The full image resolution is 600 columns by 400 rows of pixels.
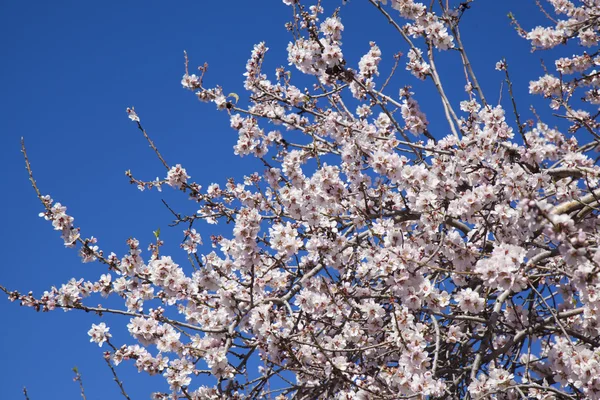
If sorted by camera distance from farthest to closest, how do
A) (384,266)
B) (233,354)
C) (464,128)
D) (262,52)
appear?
1. (262,52)
2. (464,128)
3. (233,354)
4. (384,266)

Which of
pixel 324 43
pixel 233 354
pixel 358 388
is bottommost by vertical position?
pixel 358 388

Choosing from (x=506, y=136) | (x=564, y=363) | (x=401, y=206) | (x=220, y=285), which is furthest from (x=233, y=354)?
(x=506, y=136)

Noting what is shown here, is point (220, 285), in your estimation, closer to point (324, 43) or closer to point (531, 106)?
point (324, 43)

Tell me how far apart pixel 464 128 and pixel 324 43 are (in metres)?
1.55

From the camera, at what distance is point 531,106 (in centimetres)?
580

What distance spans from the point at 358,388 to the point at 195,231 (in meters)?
2.32

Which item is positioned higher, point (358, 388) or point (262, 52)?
point (262, 52)

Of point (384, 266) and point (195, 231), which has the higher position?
point (195, 231)

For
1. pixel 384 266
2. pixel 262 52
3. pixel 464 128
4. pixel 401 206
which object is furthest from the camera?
pixel 262 52

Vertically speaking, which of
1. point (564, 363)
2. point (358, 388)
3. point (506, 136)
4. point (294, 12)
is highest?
point (294, 12)

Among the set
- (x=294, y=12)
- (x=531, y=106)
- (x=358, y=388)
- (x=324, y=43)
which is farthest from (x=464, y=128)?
(x=358, y=388)

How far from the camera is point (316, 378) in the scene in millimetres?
4602

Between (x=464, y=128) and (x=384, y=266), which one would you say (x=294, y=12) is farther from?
(x=384, y=266)

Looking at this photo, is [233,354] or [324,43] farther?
[324,43]
